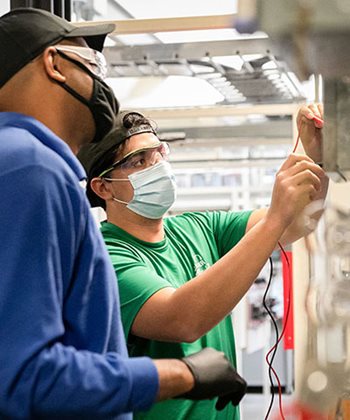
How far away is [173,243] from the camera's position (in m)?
1.98

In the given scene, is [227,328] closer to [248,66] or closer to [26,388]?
[26,388]

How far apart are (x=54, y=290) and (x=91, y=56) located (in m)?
0.55

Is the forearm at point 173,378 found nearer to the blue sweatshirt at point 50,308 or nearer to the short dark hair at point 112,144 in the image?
the blue sweatshirt at point 50,308

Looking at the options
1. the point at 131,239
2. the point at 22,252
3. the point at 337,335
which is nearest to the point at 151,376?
the point at 22,252

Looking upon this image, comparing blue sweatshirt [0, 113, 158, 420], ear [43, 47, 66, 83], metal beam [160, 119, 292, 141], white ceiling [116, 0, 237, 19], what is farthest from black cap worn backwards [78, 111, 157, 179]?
metal beam [160, 119, 292, 141]

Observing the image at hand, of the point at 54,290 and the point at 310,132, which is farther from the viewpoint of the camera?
the point at 310,132

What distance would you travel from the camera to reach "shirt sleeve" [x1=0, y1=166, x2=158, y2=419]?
1.10 meters

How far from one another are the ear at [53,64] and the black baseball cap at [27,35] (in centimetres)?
1

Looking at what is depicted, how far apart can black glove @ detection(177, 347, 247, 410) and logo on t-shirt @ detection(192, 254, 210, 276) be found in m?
0.56

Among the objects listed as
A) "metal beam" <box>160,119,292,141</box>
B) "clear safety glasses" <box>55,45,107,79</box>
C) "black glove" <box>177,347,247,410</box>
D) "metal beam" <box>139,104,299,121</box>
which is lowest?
"metal beam" <box>160,119,292,141</box>

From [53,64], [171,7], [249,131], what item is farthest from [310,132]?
[249,131]

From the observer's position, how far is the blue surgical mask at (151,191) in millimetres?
1962

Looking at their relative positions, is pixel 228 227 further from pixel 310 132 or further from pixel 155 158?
pixel 310 132

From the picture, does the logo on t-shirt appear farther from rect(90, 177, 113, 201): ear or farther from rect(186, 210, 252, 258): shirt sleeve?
rect(90, 177, 113, 201): ear
